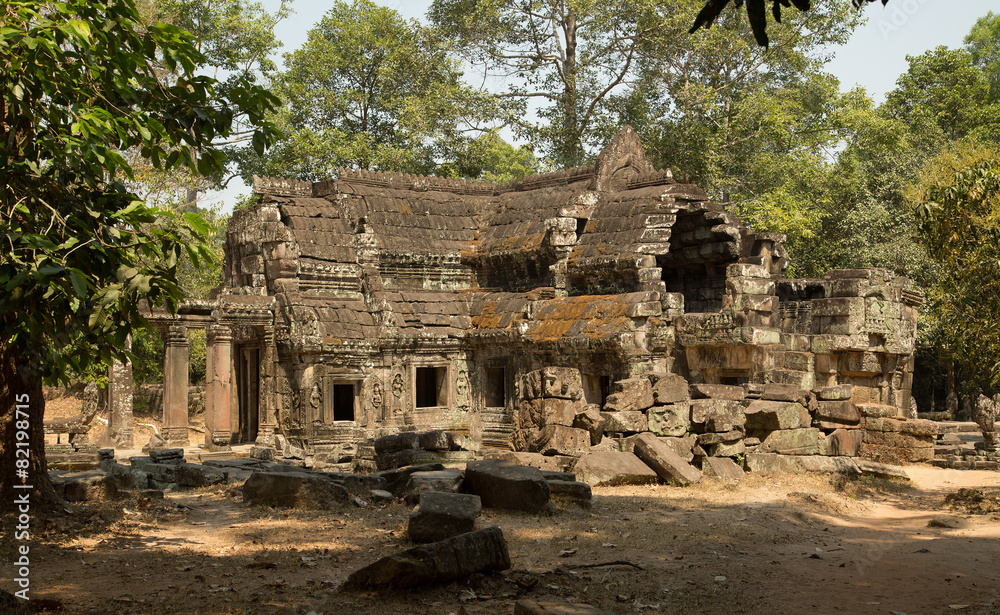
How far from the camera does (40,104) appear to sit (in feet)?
26.6

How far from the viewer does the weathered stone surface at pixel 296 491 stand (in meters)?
11.3

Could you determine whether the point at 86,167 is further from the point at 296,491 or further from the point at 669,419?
the point at 669,419

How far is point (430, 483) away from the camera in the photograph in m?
11.6

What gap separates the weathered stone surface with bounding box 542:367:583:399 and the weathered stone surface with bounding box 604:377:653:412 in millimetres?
575

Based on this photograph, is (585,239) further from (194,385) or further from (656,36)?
(194,385)

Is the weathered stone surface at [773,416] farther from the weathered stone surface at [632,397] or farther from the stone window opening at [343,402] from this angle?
the stone window opening at [343,402]

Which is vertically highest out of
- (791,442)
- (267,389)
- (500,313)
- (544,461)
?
(500,313)

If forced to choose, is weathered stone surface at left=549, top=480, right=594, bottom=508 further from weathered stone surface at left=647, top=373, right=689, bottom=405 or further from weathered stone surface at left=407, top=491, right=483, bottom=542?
weathered stone surface at left=647, top=373, right=689, bottom=405

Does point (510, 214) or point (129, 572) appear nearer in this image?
point (129, 572)

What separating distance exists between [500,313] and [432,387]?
2814 millimetres

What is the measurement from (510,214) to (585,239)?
106 inches

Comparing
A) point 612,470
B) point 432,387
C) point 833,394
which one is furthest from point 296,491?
point 432,387

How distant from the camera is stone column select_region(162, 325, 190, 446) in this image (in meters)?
20.2

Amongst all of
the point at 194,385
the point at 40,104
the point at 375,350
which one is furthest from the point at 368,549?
the point at 194,385
